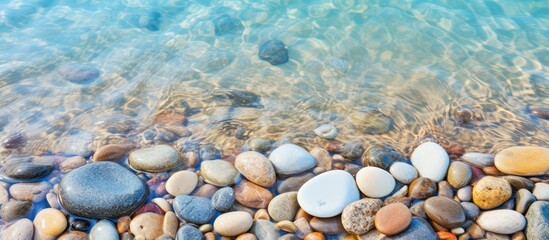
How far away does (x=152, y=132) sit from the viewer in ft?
14.5

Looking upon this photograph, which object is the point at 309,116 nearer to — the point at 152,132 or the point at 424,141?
the point at 424,141

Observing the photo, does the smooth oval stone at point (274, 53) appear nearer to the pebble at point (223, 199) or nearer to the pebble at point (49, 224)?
the pebble at point (223, 199)

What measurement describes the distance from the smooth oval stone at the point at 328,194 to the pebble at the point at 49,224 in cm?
204

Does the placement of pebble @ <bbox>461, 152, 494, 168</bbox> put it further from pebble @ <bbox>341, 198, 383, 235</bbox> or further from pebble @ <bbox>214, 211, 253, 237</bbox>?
pebble @ <bbox>214, 211, 253, 237</bbox>

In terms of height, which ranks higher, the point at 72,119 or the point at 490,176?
the point at 490,176

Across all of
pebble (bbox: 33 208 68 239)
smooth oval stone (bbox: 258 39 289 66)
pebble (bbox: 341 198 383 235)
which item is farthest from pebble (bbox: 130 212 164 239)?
smooth oval stone (bbox: 258 39 289 66)

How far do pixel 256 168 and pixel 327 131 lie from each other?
3.56 feet

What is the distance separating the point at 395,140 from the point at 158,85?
3305 millimetres

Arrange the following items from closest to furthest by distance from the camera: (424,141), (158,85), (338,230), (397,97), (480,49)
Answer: (338,230) < (424,141) < (397,97) < (158,85) < (480,49)

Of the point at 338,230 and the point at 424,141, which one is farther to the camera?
the point at 424,141

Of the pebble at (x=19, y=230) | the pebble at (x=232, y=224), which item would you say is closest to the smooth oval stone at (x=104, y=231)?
the pebble at (x=19, y=230)

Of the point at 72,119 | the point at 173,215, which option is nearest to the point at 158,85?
the point at 72,119

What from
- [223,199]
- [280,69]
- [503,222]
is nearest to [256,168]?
[223,199]

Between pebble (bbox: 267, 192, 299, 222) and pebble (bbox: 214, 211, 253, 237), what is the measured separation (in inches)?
9.2
